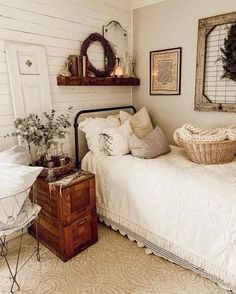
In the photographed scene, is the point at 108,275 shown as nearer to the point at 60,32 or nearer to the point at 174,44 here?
the point at 60,32

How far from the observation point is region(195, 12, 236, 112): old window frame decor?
2.50 metres

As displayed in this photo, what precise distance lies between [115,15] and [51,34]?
1.01 m

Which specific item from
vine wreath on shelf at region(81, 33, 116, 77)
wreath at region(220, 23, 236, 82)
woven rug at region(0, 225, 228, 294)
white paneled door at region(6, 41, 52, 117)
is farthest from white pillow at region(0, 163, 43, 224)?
wreath at region(220, 23, 236, 82)

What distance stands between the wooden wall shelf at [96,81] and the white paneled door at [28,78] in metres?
0.16

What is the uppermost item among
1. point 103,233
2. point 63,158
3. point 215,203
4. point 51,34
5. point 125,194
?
point 51,34

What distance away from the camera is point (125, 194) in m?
2.22

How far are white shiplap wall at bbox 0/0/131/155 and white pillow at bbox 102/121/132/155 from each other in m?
0.47

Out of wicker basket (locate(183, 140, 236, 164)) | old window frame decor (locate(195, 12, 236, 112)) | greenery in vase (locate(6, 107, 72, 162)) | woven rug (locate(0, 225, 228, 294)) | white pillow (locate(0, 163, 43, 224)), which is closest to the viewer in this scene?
white pillow (locate(0, 163, 43, 224))

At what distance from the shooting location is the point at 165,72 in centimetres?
301

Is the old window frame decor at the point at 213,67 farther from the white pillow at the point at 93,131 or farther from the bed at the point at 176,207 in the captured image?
the white pillow at the point at 93,131

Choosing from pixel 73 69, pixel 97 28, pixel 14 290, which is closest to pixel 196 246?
pixel 14 290

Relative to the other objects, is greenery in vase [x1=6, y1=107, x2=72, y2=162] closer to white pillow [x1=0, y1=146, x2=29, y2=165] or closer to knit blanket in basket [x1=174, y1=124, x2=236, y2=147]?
white pillow [x1=0, y1=146, x2=29, y2=165]

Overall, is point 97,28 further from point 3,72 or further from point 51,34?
point 3,72

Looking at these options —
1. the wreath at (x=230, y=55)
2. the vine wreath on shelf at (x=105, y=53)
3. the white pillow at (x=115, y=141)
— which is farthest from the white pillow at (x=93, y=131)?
the wreath at (x=230, y=55)
